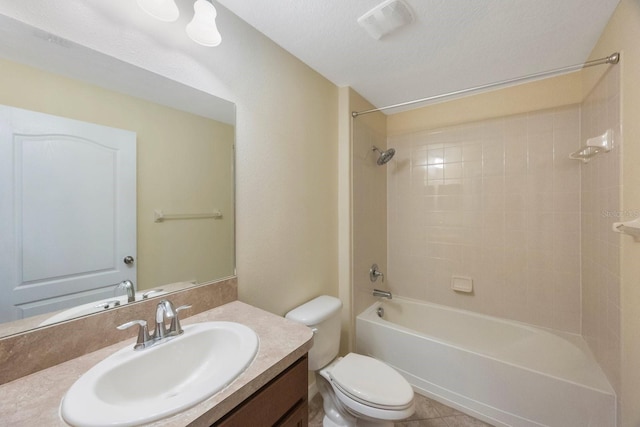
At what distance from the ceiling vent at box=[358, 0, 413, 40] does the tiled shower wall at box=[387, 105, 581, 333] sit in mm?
1263

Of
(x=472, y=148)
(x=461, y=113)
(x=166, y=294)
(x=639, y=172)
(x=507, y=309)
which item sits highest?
(x=461, y=113)

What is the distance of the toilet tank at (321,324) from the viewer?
143cm

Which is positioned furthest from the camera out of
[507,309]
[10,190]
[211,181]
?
[507,309]

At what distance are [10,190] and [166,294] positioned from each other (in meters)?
0.55

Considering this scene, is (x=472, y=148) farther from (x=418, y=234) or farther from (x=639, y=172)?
(x=639, y=172)

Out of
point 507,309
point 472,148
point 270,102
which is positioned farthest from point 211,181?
point 507,309

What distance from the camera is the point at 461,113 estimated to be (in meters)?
2.18

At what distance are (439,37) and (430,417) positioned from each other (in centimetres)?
235

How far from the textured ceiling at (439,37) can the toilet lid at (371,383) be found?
190 cm

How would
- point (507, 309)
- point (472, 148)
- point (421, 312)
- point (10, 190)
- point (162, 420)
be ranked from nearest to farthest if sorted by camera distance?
point (162, 420) < point (10, 190) < point (507, 309) < point (472, 148) < point (421, 312)

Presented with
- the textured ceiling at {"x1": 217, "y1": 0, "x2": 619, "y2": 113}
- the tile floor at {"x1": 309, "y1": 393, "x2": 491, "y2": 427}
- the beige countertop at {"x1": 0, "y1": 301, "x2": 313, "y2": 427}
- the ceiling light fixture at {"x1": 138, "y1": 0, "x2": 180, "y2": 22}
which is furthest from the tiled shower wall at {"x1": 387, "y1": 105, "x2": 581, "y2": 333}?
the ceiling light fixture at {"x1": 138, "y1": 0, "x2": 180, "y2": 22}

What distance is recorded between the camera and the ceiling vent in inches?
45.3

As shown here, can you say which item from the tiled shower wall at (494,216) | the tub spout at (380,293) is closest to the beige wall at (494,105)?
the tiled shower wall at (494,216)

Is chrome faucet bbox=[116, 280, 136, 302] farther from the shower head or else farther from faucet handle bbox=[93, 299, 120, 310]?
the shower head
